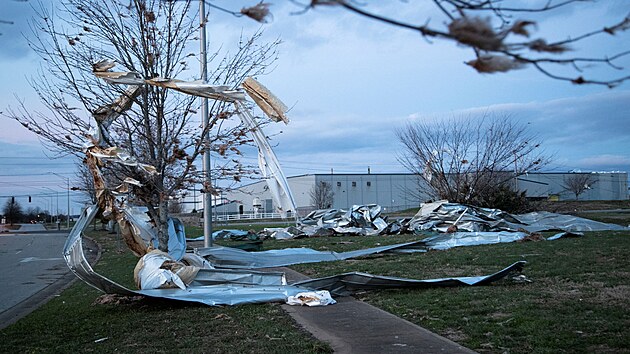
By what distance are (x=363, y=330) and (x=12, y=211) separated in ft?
358

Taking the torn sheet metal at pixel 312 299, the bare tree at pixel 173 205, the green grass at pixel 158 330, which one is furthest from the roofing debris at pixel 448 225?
the green grass at pixel 158 330

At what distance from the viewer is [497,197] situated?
28891 millimetres

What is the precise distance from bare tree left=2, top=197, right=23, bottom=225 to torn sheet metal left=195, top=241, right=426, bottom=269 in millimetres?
91188

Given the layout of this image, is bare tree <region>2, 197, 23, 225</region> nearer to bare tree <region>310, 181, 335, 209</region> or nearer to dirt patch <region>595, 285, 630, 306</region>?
bare tree <region>310, 181, 335, 209</region>

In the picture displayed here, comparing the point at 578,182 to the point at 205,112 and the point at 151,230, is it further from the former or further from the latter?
the point at 151,230

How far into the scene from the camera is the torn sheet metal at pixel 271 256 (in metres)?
15.3

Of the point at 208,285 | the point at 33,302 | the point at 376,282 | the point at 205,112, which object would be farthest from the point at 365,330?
the point at 33,302

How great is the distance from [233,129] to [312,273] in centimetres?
431

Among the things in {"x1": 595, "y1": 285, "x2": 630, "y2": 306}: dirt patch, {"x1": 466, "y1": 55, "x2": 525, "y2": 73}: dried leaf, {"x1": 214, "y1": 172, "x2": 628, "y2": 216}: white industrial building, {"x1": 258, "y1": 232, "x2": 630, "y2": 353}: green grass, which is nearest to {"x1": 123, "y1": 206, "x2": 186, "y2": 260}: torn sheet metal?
{"x1": 258, "y1": 232, "x2": 630, "y2": 353}: green grass

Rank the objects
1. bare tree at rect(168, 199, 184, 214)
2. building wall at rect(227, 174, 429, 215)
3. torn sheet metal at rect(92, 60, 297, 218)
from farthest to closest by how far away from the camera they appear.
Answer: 1. building wall at rect(227, 174, 429, 215)
2. bare tree at rect(168, 199, 184, 214)
3. torn sheet metal at rect(92, 60, 297, 218)

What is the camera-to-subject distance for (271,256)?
16891mm

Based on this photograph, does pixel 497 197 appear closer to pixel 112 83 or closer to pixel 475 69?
pixel 112 83

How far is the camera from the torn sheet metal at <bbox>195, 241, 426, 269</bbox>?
15334 mm

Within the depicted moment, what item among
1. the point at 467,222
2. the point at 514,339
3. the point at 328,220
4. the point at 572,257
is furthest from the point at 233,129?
the point at 328,220
